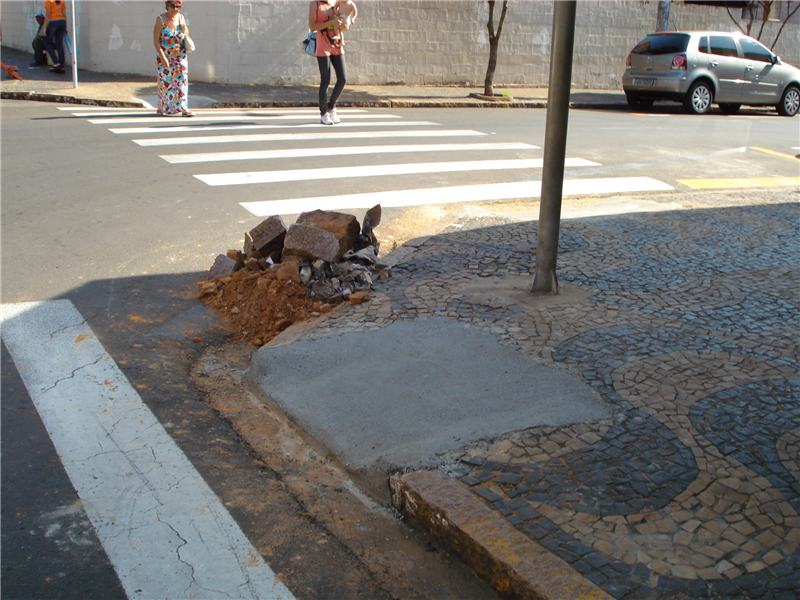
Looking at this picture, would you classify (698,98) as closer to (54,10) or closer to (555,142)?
(555,142)

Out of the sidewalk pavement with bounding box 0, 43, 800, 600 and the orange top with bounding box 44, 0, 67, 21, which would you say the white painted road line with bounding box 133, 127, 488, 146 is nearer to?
the sidewalk pavement with bounding box 0, 43, 800, 600

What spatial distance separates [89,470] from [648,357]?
9.90ft

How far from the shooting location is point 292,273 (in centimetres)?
542

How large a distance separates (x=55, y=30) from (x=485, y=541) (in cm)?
1984

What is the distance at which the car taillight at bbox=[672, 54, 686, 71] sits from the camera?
17188 millimetres

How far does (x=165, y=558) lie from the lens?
112 inches

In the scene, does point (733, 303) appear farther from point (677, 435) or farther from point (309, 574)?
point (309, 574)

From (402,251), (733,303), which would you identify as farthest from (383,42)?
(733,303)

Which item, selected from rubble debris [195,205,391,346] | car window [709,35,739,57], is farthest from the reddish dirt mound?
car window [709,35,739,57]

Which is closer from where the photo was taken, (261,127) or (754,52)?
(261,127)

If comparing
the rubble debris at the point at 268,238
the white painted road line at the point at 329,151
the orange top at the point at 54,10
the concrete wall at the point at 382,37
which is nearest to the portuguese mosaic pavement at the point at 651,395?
the rubble debris at the point at 268,238

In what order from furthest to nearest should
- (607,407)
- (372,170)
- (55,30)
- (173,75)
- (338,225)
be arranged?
(55,30) → (173,75) → (372,170) → (338,225) → (607,407)

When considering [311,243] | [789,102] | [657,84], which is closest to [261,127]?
[311,243]

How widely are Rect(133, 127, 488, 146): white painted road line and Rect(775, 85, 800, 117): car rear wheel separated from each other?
34.6ft
